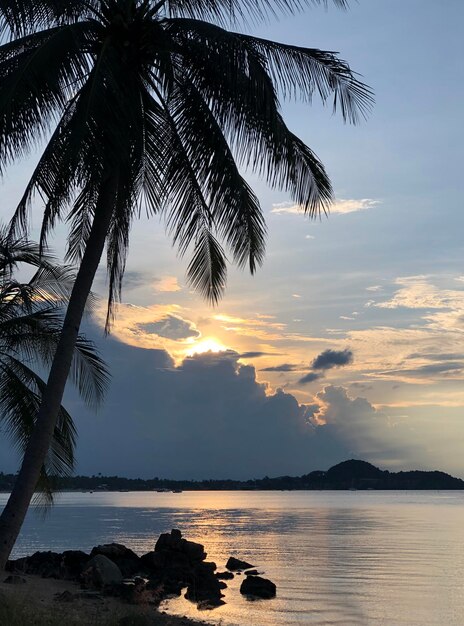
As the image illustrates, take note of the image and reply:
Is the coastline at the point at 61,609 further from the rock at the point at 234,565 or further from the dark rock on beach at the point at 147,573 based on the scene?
the rock at the point at 234,565

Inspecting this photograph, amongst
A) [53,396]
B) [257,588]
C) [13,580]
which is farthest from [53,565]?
[53,396]

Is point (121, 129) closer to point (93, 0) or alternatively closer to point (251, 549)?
point (93, 0)

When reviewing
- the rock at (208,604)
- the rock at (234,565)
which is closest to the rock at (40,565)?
the rock at (208,604)

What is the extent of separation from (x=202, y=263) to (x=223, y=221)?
1958 millimetres

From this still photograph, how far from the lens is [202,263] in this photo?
17.2 m

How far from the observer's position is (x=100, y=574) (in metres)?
25.2

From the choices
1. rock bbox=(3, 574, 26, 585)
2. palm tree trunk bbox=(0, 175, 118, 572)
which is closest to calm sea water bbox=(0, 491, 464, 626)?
rock bbox=(3, 574, 26, 585)

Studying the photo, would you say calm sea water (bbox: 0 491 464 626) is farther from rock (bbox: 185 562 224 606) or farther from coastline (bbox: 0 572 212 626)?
coastline (bbox: 0 572 212 626)

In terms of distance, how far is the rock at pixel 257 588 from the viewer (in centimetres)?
2892

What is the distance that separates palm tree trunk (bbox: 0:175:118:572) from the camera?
13789 millimetres

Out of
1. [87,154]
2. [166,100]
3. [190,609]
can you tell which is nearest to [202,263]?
[166,100]

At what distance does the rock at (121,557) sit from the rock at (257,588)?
4794 millimetres

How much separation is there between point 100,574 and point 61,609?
1062 centimetres

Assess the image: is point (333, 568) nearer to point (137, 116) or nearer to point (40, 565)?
point (40, 565)
